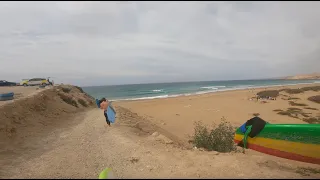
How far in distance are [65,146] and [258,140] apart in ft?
23.7

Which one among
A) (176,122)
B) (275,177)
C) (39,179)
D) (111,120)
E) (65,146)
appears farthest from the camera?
(176,122)

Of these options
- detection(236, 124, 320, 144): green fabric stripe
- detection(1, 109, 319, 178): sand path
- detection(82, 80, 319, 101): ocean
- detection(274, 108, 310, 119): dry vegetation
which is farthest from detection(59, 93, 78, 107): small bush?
detection(82, 80, 319, 101): ocean

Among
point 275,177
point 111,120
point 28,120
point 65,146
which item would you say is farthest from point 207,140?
point 28,120

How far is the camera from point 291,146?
8.43m

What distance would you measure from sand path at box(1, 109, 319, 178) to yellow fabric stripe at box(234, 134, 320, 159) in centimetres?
88

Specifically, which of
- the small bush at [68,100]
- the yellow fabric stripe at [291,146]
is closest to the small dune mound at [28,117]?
the small bush at [68,100]

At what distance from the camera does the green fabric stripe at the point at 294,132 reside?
8.16m

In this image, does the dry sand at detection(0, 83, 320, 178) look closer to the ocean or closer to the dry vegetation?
the dry vegetation

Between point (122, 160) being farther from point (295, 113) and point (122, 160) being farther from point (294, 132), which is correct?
point (295, 113)

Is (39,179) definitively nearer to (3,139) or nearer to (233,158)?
(3,139)

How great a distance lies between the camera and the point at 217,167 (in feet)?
20.5

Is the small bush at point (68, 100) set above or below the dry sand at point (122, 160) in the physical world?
above

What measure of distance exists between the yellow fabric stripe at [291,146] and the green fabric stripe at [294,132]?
129mm

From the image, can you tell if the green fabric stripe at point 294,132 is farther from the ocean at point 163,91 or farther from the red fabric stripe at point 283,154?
the ocean at point 163,91
